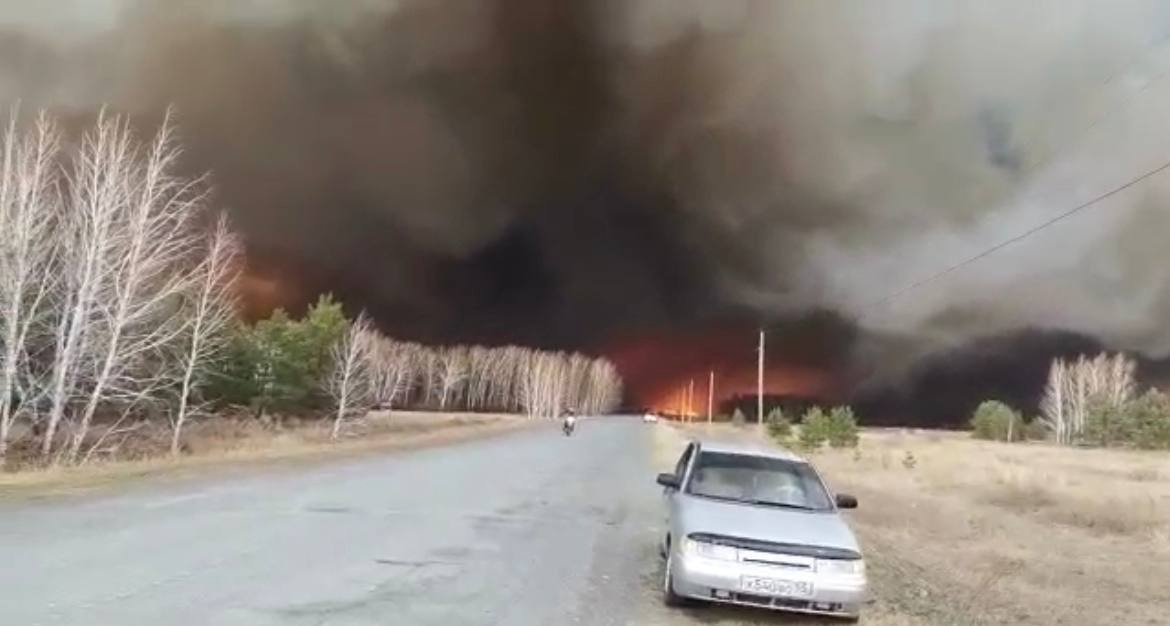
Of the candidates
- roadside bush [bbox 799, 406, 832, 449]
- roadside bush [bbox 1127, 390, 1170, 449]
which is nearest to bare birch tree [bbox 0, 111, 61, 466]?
roadside bush [bbox 799, 406, 832, 449]

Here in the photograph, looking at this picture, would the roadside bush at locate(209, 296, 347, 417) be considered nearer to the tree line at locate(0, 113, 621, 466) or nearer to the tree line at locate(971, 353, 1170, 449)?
the tree line at locate(0, 113, 621, 466)

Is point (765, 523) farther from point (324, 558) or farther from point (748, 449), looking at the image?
point (324, 558)

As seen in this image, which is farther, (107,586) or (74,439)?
(74,439)

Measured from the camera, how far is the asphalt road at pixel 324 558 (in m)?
7.89

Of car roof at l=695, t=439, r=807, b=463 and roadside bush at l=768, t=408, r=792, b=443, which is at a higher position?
roadside bush at l=768, t=408, r=792, b=443

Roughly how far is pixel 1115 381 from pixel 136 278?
440ft

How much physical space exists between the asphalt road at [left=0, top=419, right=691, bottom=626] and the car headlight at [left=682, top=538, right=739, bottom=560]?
2.25 feet

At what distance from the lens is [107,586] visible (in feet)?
27.2

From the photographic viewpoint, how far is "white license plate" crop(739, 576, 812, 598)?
8.88 metres

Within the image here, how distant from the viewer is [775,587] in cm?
890

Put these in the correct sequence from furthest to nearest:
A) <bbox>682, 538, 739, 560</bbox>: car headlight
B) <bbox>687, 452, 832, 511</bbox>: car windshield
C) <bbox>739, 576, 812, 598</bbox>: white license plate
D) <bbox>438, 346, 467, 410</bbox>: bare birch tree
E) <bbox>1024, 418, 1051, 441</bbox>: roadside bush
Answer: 1. <bbox>438, 346, 467, 410</bbox>: bare birch tree
2. <bbox>1024, 418, 1051, 441</bbox>: roadside bush
3. <bbox>687, 452, 832, 511</bbox>: car windshield
4. <bbox>682, 538, 739, 560</bbox>: car headlight
5. <bbox>739, 576, 812, 598</bbox>: white license plate

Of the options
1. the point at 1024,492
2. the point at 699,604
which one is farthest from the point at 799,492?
the point at 1024,492

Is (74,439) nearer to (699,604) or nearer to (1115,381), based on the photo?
(699,604)

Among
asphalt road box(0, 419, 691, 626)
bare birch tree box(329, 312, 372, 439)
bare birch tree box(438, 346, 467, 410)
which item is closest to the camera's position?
asphalt road box(0, 419, 691, 626)
